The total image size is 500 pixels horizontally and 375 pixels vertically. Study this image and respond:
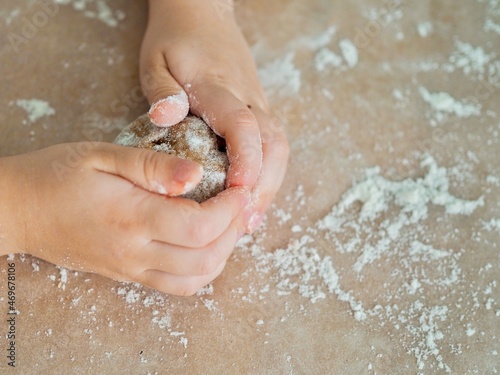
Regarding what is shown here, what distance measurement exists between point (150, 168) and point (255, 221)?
0.82 feet

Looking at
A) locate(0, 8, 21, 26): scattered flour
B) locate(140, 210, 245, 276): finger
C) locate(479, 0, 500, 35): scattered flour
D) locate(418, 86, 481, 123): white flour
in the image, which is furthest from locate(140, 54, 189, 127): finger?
locate(479, 0, 500, 35): scattered flour

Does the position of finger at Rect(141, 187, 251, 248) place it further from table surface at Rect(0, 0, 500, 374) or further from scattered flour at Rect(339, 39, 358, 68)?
scattered flour at Rect(339, 39, 358, 68)

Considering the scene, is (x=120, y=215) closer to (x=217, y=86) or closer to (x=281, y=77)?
(x=217, y=86)

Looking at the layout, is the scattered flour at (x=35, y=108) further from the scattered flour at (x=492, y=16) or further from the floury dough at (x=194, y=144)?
the scattered flour at (x=492, y=16)

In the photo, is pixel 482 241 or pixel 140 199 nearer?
pixel 140 199

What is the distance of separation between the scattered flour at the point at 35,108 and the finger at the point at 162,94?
212 mm

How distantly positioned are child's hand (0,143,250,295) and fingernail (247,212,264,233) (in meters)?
0.05

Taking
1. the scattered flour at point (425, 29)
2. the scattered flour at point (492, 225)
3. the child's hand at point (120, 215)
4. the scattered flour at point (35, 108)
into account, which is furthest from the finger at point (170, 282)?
the scattered flour at point (425, 29)

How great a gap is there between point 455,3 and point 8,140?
1.13 metres

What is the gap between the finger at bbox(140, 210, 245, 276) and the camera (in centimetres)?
82

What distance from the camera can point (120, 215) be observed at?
0.81 meters

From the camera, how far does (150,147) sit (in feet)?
2.85

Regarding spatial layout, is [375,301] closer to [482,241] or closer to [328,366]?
[328,366]

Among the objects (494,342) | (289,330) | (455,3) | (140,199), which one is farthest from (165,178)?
(455,3)
